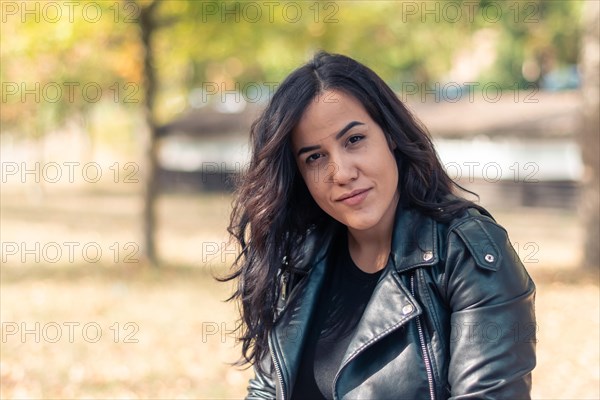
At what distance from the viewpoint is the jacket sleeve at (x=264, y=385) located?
9.78 ft

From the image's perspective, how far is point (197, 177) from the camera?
104ft

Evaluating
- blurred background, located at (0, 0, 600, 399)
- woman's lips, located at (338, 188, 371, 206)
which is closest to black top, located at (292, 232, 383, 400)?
woman's lips, located at (338, 188, 371, 206)

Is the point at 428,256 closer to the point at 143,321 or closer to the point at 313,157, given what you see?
the point at 313,157

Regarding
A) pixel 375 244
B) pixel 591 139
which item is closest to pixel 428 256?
pixel 375 244

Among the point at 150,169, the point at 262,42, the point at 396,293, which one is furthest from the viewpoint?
the point at 262,42

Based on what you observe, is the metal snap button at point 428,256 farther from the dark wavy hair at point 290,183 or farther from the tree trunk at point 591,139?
the tree trunk at point 591,139

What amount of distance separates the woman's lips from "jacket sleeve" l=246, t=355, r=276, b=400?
2.26ft

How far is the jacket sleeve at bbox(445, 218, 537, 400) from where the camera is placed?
221 cm

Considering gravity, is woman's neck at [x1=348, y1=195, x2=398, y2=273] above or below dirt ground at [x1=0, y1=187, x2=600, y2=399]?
above

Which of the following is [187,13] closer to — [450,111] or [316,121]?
[316,121]

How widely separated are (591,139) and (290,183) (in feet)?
31.3

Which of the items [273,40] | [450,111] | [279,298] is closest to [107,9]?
[273,40]

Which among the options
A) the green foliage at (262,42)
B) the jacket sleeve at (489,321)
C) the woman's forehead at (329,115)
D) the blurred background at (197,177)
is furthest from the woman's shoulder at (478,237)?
the green foliage at (262,42)

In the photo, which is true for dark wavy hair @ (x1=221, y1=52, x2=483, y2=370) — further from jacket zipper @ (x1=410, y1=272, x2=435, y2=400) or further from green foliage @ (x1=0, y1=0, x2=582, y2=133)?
green foliage @ (x1=0, y1=0, x2=582, y2=133)
